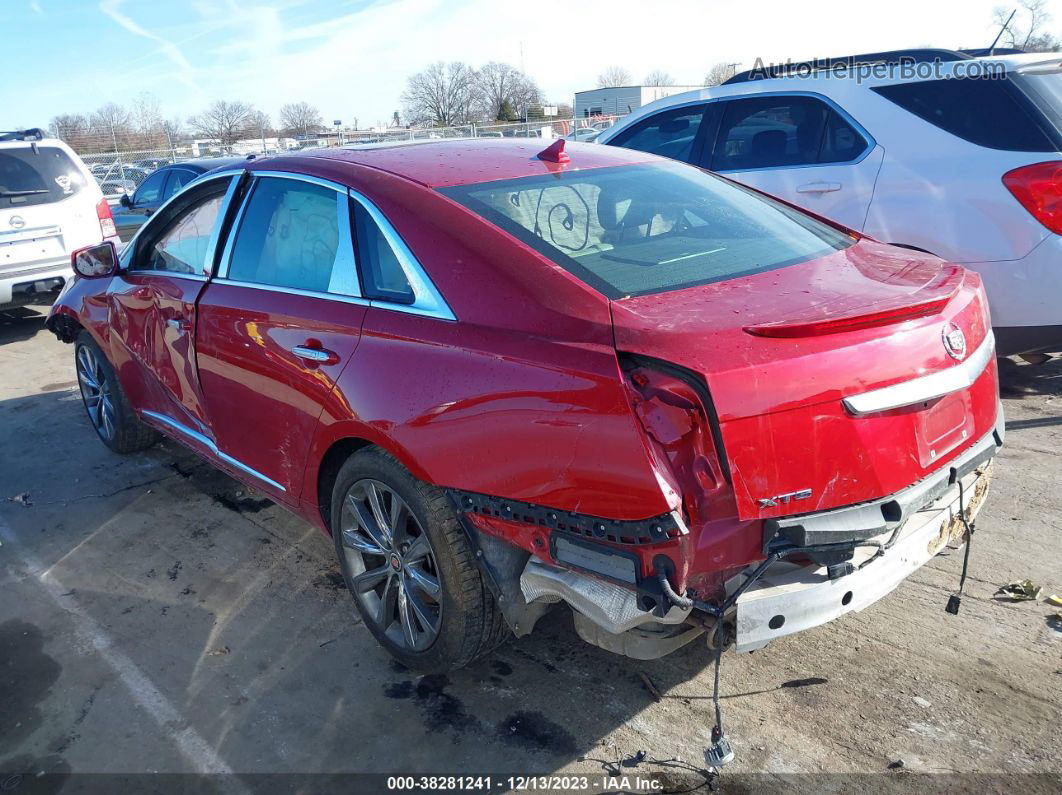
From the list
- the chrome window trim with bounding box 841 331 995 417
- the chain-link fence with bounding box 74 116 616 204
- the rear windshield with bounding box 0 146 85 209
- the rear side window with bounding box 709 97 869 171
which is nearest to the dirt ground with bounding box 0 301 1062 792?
the chrome window trim with bounding box 841 331 995 417

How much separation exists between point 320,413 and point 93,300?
8.80ft

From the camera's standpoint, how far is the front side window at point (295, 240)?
10.2 feet

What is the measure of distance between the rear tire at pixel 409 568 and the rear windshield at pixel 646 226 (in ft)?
2.92

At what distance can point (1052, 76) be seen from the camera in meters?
4.85

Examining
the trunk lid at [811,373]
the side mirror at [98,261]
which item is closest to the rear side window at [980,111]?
the trunk lid at [811,373]

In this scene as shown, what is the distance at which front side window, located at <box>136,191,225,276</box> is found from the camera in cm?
397

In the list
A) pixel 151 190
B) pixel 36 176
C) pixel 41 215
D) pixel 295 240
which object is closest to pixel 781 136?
pixel 295 240

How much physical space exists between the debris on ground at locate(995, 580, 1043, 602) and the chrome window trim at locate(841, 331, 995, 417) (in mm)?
1152

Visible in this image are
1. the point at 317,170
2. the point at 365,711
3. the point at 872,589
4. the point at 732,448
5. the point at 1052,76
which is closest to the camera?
the point at 732,448

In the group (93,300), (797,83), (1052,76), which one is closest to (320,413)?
(93,300)

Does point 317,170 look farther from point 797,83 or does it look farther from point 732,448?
point 797,83

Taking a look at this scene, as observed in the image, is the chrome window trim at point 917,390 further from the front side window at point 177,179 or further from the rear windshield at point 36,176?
the front side window at point 177,179

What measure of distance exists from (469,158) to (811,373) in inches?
67.8

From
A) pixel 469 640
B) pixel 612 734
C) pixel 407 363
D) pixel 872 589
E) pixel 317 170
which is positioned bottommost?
pixel 612 734
